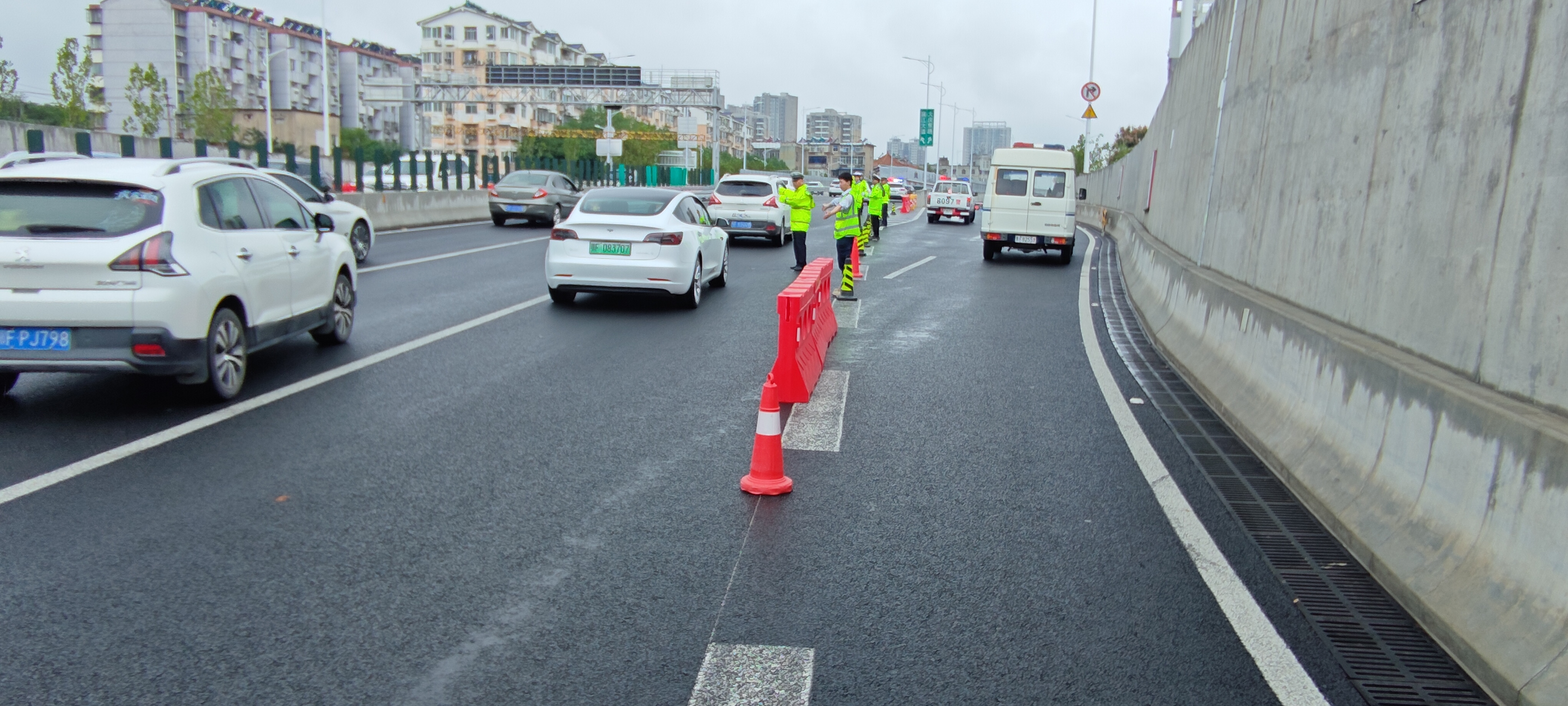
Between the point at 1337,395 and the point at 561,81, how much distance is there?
63.9 meters

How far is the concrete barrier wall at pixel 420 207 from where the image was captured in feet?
87.6

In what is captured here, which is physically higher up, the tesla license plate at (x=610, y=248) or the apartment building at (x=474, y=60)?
the apartment building at (x=474, y=60)

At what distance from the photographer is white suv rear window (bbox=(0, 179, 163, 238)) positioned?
7.10m

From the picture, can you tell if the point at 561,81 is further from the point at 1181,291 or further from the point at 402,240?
the point at 1181,291

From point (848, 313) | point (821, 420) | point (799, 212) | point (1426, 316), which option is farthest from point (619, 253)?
point (1426, 316)

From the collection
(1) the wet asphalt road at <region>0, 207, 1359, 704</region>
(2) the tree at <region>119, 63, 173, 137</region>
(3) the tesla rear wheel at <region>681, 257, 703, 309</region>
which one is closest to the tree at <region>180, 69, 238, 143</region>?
(2) the tree at <region>119, 63, 173, 137</region>

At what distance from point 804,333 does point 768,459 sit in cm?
323

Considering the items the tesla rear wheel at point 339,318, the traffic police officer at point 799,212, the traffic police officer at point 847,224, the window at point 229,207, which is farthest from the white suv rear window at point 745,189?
the window at point 229,207

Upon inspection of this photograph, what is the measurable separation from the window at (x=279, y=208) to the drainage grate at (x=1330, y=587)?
269 inches

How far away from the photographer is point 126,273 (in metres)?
7.07

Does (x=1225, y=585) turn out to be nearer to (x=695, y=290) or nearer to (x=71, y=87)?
(x=695, y=290)

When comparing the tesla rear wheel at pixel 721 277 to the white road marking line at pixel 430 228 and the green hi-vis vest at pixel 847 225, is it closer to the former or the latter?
the green hi-vis vest at pixel 847 225

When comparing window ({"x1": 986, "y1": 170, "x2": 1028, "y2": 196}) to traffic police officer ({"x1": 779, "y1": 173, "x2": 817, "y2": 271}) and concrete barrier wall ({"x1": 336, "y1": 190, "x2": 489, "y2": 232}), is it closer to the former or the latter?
traffic police officer ({"x1": 779, "y1": 173, "x2": 817, "y2": 271})

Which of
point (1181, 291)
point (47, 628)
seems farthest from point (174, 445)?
point (1181, 291)
